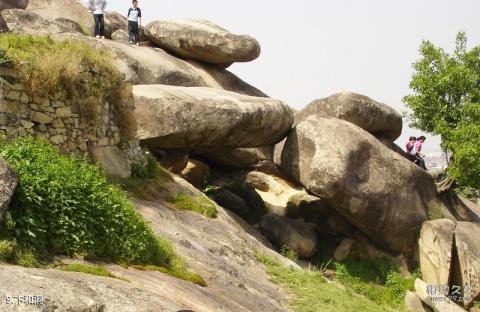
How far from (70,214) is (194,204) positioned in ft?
22.7

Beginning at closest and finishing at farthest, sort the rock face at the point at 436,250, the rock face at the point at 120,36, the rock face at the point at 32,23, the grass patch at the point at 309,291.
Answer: the grass patch at the point at 309,291 < the rock face at the point at 436,250 < the rock face at the point at 32,23 < the rock face at the point at 120,36

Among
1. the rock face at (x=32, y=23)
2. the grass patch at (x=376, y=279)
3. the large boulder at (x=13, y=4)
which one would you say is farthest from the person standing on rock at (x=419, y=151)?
the large boulder at (x=13, y=4)

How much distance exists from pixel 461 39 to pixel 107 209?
19.6 m

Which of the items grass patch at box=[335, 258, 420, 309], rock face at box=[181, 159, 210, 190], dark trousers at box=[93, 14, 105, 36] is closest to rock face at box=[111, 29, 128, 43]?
dark trousers at box=[93, 14, 105, 36]

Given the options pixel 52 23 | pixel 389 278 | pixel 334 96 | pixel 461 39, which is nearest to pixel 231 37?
pixel 334 96

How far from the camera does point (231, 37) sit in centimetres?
2753

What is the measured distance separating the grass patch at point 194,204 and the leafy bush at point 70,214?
4.78 metres

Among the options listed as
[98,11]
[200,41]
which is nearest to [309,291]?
[98,11]

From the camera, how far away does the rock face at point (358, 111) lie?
24.3 m

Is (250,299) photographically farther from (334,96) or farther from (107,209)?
(334,96)

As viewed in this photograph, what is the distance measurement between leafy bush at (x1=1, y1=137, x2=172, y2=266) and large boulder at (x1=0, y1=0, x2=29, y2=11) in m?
17.0

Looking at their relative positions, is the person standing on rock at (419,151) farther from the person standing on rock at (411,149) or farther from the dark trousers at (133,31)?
the dark trousers at (133,31)

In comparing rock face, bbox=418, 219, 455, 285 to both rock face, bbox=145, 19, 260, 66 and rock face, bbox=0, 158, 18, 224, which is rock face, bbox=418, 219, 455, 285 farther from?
rock face, bbox=0, 158, 18, 224

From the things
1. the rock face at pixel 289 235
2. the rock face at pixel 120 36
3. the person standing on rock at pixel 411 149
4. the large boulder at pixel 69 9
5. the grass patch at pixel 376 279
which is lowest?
the grass patch at pixel 376 279
